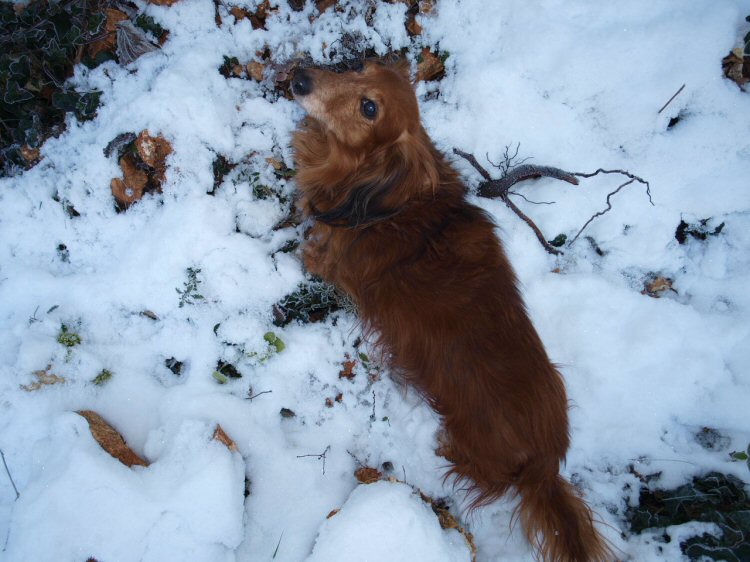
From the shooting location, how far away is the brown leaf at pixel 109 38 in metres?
2.35

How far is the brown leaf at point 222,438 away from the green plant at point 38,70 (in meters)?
1.71

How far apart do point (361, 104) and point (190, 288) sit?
1.23 meters

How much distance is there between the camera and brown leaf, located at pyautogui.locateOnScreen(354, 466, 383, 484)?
2.21 metres

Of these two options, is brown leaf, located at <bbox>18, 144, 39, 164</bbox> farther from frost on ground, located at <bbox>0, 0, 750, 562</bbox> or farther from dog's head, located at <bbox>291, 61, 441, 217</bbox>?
dog's head, located at <bbox>291, 61, 441, 217</bbox>

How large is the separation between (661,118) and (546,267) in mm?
1019

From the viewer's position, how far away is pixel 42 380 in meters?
2.06

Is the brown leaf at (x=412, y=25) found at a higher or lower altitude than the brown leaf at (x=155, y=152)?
higher

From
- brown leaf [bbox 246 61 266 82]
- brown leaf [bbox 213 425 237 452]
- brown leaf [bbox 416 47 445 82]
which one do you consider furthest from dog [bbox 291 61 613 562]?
brown leaf [bbox 213 425 237 452]

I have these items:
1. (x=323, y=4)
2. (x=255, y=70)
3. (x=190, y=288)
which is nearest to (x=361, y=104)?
(x=255, y=70)

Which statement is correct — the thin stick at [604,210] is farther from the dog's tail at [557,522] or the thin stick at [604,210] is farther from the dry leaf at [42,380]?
the dry leaf at [42,380]

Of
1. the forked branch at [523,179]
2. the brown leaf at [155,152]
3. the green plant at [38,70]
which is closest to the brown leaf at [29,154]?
the green plant at [38,70]

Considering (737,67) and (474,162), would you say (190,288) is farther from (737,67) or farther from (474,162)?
(737,67)

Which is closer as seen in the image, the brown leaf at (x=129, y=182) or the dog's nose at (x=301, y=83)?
the dog's nose at (x=301, y=83)

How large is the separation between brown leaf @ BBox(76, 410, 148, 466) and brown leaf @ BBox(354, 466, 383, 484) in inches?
39.0
